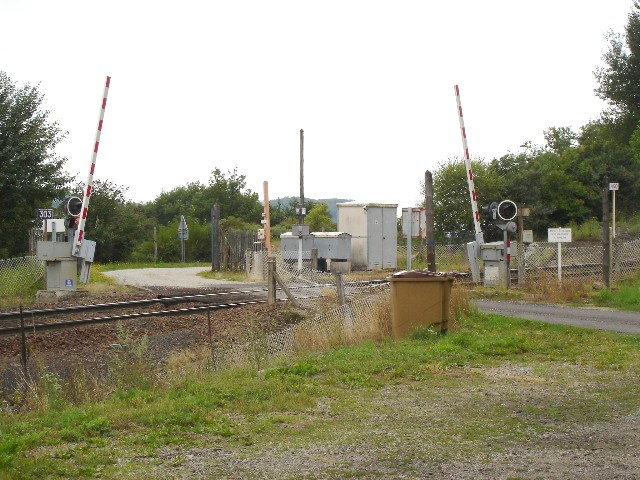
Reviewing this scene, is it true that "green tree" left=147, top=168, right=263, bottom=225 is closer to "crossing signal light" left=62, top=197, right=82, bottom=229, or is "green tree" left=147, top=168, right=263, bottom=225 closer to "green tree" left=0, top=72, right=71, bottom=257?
"green tree" left=0, top=72, right=71, bottom=257

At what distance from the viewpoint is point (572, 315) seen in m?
16.7

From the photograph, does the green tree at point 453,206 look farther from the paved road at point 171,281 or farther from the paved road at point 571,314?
the paved road at point 571,314

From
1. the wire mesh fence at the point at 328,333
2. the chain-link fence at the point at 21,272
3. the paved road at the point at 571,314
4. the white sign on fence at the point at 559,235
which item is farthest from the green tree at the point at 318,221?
the wire mesh fence at the point at 328,333

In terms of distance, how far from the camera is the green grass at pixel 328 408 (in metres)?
6.40

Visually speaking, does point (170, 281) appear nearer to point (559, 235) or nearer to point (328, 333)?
point (559, 235)

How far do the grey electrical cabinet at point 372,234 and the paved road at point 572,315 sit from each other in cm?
1576

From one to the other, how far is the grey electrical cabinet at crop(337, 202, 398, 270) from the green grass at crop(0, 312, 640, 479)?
78.9ft

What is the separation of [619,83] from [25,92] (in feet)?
101

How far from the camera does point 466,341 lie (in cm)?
1197

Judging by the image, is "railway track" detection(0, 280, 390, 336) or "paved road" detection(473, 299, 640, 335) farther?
"paved road" detection(473, 299, 640, 335)

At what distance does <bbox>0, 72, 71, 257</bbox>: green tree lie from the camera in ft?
98.1

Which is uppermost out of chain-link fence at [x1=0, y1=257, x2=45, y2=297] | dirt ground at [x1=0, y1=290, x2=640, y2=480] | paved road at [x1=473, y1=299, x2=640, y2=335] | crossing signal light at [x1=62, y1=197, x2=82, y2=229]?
crossing signal light at [x1=62, y1=197, x2=82, y2=229]

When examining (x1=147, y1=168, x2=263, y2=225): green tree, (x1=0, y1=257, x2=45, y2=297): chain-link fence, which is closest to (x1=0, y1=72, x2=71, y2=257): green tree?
(x1=0, y1=257, x2=45, y2=297): chain-link fence

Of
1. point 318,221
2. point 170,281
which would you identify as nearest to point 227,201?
point 318,221
